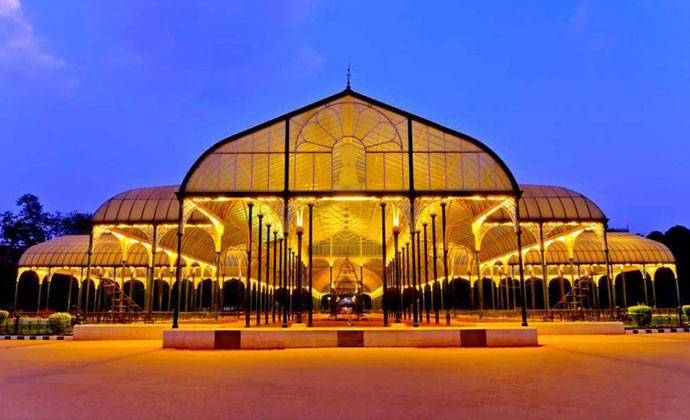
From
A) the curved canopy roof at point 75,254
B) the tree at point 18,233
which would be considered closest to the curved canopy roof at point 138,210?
the curved canopy roof at point 75,254

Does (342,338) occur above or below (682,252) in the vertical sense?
below

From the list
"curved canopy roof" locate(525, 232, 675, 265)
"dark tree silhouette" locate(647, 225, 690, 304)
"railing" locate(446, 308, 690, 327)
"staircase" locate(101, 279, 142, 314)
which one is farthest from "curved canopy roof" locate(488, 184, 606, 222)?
"dark tree silhouette" locate(647, 225, 690, 304)

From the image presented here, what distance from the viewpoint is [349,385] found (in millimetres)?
9070

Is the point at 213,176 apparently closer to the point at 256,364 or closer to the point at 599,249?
the point at 256,364

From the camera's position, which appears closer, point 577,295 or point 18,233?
point 577,295

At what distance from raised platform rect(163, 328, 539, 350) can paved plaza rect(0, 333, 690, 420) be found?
77.8 inches

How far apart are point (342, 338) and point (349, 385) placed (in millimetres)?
8789

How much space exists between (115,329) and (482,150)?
17.8 metres

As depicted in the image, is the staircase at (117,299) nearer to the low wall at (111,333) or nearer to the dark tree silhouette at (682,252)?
the low wall at (111,333)

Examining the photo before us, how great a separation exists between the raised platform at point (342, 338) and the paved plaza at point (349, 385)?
1977mm

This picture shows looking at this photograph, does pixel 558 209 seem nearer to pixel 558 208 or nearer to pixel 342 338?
pixel 558 208

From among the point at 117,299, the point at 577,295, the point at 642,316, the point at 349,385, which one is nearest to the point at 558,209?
the point at 577,295

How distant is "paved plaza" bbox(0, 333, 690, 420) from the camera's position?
6.83 metres

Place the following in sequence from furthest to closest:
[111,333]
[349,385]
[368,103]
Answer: [368,103] → [111,333] → [349,385]
